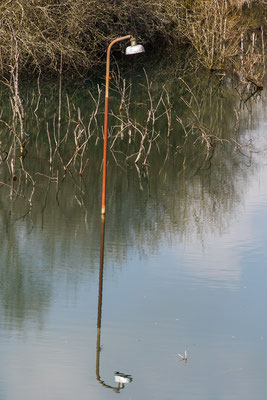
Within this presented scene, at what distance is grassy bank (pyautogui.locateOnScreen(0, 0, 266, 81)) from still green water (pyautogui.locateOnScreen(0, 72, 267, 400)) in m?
8.41

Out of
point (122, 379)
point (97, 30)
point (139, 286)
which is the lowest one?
point (122, 379)

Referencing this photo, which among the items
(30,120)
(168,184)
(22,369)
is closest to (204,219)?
(168,184)

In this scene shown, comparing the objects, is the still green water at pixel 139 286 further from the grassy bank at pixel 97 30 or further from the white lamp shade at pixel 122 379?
the grassy bank at pixel 97 30

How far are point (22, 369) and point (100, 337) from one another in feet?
3.09

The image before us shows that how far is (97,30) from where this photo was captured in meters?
26.5

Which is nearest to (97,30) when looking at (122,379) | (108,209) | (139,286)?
(108,209)

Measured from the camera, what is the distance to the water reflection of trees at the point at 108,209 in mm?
9641

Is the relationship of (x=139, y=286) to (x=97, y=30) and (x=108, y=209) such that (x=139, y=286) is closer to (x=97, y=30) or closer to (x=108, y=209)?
(x=108, y=209)

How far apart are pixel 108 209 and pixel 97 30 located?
1514 cm

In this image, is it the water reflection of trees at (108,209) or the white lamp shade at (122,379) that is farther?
the water reflection of trees at (108,209)

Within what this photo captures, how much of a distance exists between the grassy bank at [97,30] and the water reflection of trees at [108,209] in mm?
6049

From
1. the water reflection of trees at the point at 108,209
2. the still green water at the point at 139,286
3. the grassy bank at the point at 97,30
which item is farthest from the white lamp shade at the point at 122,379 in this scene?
the grassy bank at the point at 97,30

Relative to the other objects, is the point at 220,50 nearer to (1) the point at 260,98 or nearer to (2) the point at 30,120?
(1) the point at 260,98

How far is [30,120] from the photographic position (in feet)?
63.4
